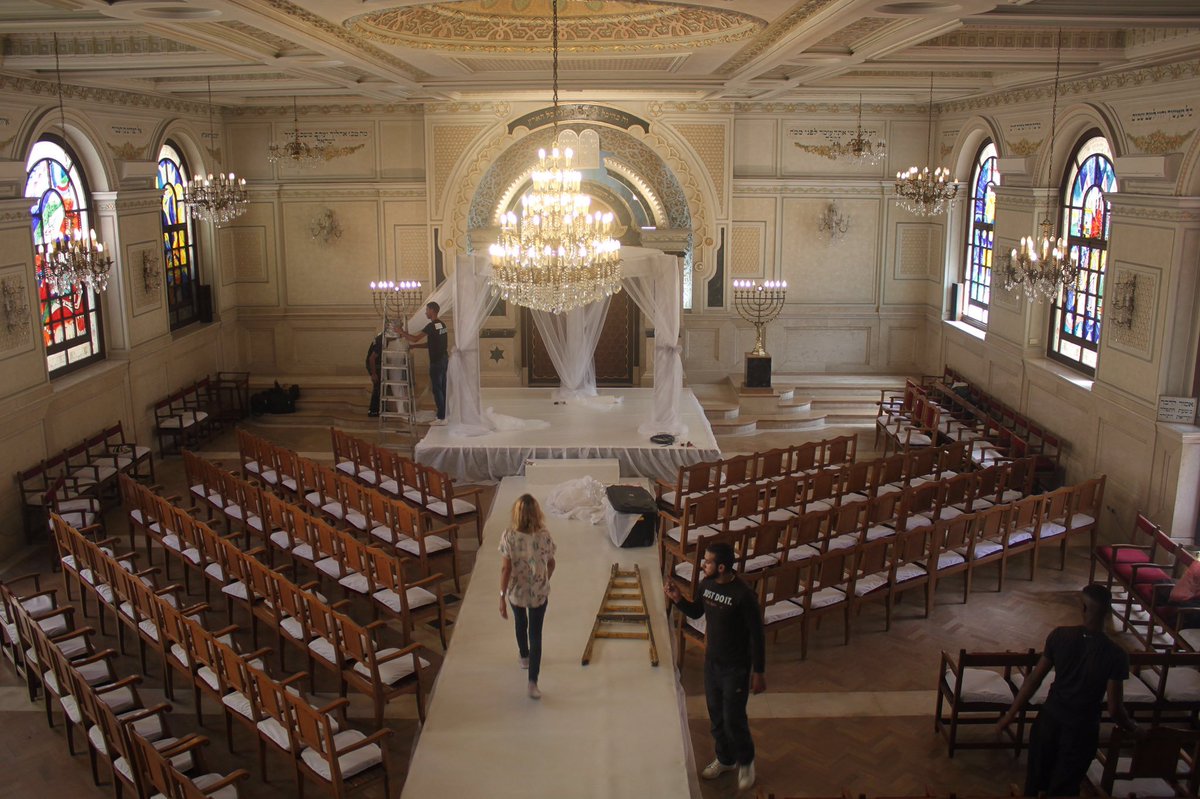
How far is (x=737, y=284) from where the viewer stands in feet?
54.5

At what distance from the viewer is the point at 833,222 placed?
1661 cm

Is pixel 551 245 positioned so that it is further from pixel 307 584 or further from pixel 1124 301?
pixel 1124 301

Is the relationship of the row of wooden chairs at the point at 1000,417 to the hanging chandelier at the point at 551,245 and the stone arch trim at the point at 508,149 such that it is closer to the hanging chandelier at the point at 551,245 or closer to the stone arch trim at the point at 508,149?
the stone arch trim at the point at 508,149

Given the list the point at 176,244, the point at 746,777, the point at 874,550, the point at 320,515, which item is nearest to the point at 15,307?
the point at 320,515

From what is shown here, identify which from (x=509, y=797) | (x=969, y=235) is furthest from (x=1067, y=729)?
(x=969, y=235)

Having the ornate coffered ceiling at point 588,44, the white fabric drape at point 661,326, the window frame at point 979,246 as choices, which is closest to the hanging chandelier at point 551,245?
the ornate coffered ceiling at point 588,44

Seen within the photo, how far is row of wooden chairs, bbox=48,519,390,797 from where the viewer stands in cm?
574

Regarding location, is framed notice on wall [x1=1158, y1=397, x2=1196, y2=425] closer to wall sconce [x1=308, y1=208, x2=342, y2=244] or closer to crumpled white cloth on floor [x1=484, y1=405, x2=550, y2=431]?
crumpled white cloth on floor [x1=484, y1=405, x2=550, y2=431]

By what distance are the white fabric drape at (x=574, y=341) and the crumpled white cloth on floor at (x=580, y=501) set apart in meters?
3.40

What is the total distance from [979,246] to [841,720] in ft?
33.4

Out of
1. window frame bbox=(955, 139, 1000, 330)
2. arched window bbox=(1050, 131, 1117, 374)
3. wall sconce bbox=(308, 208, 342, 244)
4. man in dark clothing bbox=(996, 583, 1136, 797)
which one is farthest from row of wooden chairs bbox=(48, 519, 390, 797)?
window frame bbox=(955, 139, 1000, 330)

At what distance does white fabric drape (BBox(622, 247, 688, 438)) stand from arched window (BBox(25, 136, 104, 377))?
22.2 feet

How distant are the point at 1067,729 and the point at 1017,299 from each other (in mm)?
8625

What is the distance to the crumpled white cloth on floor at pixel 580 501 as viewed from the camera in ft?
34.7
